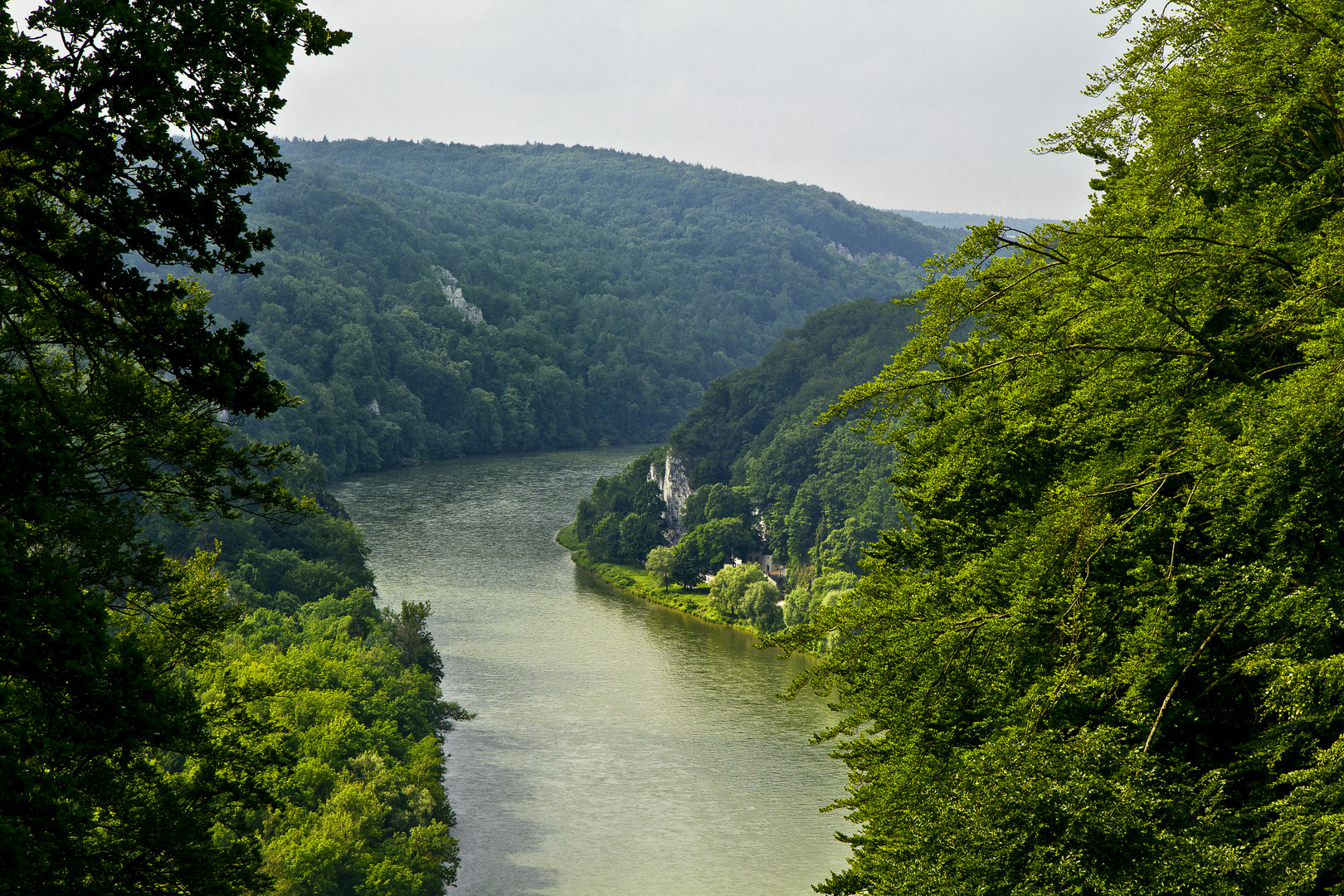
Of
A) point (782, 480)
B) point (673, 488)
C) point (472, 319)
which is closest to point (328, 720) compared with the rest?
point (782, 480)

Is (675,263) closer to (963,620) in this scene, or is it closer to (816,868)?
(816,868)

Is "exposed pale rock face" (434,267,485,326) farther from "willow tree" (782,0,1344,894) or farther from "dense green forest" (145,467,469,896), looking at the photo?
"willow tree" (782,0,1344,894)

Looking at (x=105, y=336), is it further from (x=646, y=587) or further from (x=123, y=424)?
(x=646, y=587)

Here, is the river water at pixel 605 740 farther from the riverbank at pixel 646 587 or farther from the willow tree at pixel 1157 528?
the willow tree at pixel 1157 528

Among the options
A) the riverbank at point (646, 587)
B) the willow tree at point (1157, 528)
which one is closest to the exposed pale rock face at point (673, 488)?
the riverbank at point (646, 587)

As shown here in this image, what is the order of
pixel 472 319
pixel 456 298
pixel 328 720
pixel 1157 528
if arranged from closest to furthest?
1. pixel 1157 528
2. pixel 328 720
3. pixel 472 319
4. pixel 456 298

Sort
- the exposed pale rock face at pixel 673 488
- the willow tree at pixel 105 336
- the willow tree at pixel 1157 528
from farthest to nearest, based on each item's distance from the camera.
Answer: the exposed pale rock face at pixel 673 488 → the willow tree at pixel 1157 528 → the willow tree at pixel 105 336
